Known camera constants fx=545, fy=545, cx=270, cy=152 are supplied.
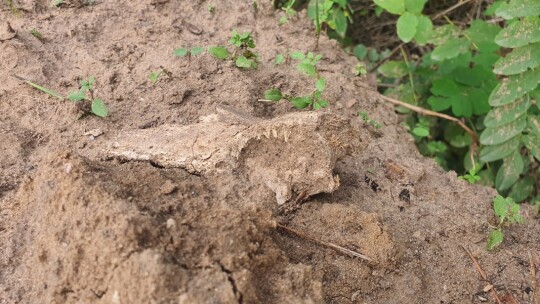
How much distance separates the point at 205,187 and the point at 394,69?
2417 mm

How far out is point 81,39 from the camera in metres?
2.84

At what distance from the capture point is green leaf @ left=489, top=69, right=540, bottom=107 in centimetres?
299

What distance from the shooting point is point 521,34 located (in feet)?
9.46

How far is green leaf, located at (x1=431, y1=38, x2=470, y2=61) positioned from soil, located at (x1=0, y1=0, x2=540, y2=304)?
0.60m

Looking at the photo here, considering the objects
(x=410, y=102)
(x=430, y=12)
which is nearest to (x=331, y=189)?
(x=410, y=102)

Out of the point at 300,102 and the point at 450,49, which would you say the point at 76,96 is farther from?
the point at 450,49

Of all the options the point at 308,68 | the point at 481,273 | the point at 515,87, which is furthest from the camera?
the point at 515,87

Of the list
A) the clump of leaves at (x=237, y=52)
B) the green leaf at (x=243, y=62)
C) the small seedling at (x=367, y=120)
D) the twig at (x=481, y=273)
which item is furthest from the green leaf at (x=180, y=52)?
the twig at (x=481, y=273)

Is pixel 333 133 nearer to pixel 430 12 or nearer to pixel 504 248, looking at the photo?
pixel 504 248

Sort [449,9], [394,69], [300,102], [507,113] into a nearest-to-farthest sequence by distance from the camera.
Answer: [300,102]
[507,113]
[394,69]
[449,9]

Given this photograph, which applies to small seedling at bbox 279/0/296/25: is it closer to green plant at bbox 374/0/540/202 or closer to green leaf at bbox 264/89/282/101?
green plant at bbox 374/0/540/202

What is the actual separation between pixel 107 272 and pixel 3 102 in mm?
1209

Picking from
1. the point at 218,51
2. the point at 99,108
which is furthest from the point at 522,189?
the point at 99,108

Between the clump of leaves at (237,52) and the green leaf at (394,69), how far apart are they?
1.44 m
